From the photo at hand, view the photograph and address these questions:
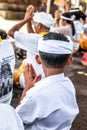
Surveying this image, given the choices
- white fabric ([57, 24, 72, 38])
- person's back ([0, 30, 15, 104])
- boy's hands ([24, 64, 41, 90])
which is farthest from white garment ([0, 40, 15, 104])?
white fabric ([57, 24, 72, 38])

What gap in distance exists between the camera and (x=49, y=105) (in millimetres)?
2416

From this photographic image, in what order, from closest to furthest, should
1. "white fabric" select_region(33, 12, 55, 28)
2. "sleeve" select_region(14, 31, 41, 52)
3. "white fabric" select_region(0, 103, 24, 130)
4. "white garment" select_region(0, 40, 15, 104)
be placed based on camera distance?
1. "white fabric" select_region(0, 103, 24, 130)
2. "white garment" select_region(0, 40, 15, 104)
3. "sleeve" select_region(14, 31, 41, 52)
4. "white fabric" select_region(33, 12, 55, 28)

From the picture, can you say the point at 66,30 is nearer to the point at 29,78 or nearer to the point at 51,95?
the point at 29,78

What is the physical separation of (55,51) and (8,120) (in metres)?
0.92

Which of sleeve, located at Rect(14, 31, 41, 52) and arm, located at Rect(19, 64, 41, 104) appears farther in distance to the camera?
sleeve, located at Rect(14, 31, 41, 52)

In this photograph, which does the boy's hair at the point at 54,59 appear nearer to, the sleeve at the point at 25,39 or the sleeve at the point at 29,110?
the sleeve at the point at 29,110

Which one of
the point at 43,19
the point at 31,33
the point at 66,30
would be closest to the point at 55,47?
the point at 31,33

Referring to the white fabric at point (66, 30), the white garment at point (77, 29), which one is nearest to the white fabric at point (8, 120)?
the white fabric at point (66, 30)

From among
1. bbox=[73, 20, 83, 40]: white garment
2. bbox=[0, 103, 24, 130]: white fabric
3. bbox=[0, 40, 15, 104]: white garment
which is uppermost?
bbox=[0, 103, 24, 130]: white fabric

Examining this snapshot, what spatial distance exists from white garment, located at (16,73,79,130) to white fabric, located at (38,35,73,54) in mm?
171

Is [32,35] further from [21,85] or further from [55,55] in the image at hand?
[55,55]

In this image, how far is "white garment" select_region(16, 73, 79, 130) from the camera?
242cm

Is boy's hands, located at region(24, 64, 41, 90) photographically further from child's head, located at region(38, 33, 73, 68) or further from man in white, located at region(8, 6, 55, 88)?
man in white, located at region(8, 6, 55, 88)

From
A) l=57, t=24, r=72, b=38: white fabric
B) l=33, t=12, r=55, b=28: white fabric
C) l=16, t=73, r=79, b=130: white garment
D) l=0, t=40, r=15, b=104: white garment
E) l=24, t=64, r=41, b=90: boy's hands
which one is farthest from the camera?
l=57, t=24, r=72, b=38: white fabric
